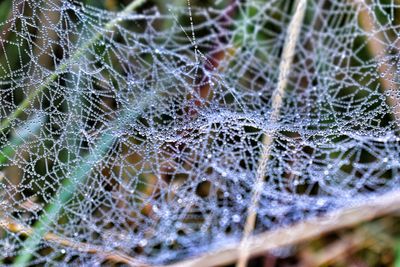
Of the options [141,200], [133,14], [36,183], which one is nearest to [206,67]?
[133,14]

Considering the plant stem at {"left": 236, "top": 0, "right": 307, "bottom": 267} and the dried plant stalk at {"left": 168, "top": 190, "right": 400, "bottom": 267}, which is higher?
the plant stem at {"left": 236, "top": 0, "right": 307, "bottom": 267}

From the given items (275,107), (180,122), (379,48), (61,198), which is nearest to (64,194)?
(61,198)

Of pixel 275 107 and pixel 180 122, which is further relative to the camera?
pixel 275 107

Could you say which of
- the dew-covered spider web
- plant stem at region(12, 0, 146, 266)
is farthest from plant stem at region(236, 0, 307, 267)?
plant stem at region(12, 0, 146, 266)

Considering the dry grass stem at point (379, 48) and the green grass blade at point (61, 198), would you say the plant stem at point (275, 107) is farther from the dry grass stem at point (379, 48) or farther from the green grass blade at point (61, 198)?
the green grass blade at point (61, 198)

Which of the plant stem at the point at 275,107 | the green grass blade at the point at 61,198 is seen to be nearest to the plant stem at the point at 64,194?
the green grass blade at the point at 61,198

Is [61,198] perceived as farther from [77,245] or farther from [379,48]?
[379,48]

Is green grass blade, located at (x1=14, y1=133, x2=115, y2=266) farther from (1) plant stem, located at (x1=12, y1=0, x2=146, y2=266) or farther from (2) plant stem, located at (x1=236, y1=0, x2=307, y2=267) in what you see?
(2) plant stem, located at (x1=236, y1=0, x2=307, y2=267)
